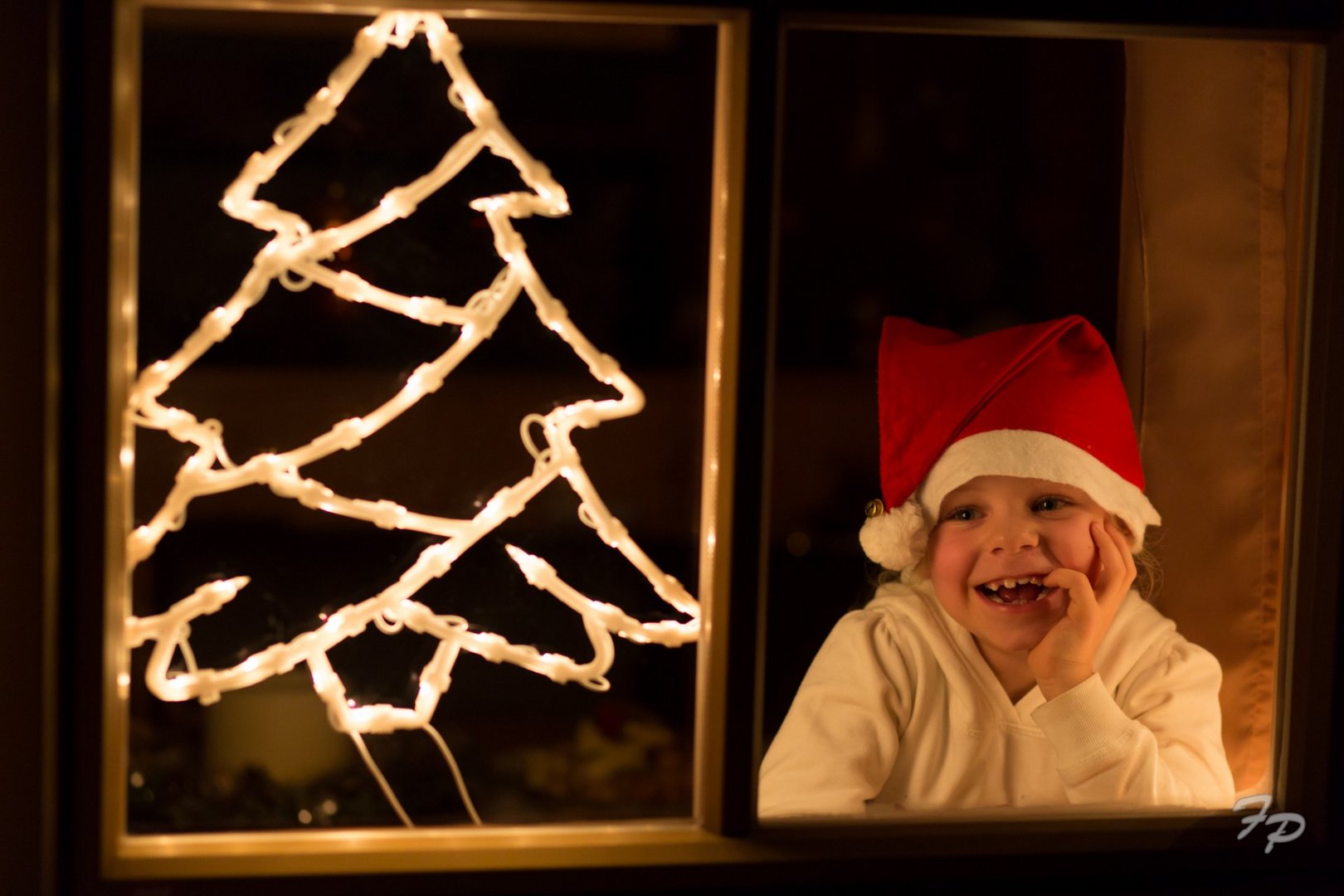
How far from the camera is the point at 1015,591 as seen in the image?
1.19 metres

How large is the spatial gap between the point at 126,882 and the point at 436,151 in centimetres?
70

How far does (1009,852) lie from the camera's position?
1.12 metres

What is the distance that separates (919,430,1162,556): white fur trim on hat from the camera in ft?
3.92

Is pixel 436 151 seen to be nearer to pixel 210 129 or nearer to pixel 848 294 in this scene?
pixel 210 129

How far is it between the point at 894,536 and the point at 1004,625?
0.14 m

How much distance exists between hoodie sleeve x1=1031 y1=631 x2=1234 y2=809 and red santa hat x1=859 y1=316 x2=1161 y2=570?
0.14m

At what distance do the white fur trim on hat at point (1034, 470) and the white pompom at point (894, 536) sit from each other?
0.02m

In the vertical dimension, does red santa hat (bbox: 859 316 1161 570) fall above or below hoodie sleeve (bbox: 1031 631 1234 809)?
above

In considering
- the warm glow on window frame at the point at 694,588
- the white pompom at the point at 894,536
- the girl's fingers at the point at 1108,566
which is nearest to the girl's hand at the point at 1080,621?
the girl's fingers at the point at 1108,566

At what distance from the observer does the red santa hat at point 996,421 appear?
118 centimetres

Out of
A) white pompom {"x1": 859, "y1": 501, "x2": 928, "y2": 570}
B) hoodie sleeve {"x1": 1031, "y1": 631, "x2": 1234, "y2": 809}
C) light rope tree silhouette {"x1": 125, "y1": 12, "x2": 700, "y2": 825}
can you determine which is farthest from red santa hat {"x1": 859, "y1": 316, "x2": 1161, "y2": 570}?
light rope tree silhouette {"x1": 125, "y1": 12, "x2": 700, "y2": 825}

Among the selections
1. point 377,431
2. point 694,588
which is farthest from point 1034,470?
point 377,431

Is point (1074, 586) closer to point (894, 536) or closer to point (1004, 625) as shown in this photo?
point (1004, 625)

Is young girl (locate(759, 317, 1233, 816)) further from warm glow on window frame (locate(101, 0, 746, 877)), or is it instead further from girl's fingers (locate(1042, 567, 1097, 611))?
warm glow on window frame (locate(101, 0, 746, 877))
